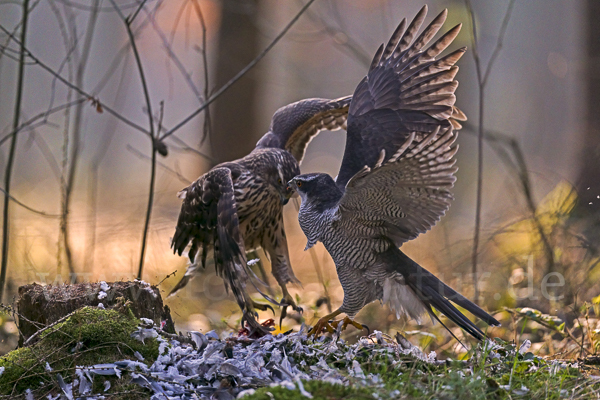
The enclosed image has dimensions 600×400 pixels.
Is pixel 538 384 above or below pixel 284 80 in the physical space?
below

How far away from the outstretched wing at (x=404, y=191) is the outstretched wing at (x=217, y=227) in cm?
65

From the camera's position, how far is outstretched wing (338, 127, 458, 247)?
8.59ft

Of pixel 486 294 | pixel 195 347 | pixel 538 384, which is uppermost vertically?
pixel 538 384

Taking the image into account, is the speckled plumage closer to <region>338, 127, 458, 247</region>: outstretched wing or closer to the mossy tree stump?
the mossy tree stump

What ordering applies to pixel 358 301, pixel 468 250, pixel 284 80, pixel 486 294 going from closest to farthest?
pixel 358 301, pixel 486 294, pixel 468 250, pixel 284 80

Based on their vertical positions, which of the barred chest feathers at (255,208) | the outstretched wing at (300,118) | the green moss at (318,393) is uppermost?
the outstretched wing at (300,118)

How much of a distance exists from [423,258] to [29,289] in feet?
14.4

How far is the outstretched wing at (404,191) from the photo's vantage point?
262 centimetres

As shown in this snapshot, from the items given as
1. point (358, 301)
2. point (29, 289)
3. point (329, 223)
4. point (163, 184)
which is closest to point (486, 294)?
point (358, 301)

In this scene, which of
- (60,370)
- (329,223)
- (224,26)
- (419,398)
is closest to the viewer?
(419,398)

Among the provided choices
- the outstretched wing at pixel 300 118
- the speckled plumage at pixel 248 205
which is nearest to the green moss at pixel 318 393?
the speckled plumage at pixel 248 205

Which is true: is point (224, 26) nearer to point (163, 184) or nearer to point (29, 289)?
point (163, 184)

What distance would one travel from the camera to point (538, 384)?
246 cm

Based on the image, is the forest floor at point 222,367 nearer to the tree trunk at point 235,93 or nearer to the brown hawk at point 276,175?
the brown hawk at point 276,175
